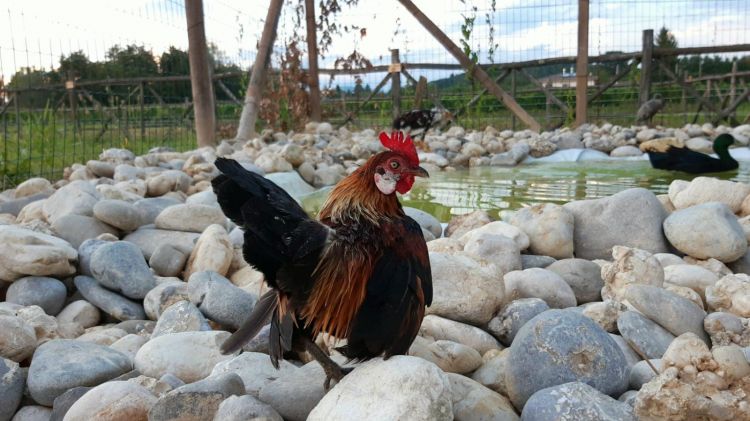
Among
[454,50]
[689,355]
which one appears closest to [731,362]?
[689,355]

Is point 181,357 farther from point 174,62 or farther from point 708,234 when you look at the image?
point 174,62

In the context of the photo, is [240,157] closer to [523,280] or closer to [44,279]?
[44,279]

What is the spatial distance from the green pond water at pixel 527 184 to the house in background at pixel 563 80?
423cm

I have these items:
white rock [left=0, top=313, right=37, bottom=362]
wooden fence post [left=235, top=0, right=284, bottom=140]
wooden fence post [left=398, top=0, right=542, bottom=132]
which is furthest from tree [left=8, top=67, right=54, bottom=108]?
wooden fence post [left=398, top=0, right=542, bottom=132]

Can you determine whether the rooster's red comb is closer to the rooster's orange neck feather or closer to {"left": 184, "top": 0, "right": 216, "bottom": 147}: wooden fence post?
the rooster's orange neck feather

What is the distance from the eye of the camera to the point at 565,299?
321 centimetres

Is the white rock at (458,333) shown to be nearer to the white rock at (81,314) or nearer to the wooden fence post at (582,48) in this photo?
the white rock at (81,314)

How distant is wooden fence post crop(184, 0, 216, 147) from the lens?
8273mm

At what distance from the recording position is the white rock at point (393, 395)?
1.82 m

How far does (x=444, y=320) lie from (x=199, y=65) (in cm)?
658

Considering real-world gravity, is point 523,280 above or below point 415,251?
below

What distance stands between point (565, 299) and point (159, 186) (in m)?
4.08

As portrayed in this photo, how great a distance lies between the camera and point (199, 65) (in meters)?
8.39

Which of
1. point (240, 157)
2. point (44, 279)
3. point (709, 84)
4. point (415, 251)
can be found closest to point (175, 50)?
point (240, 157)
